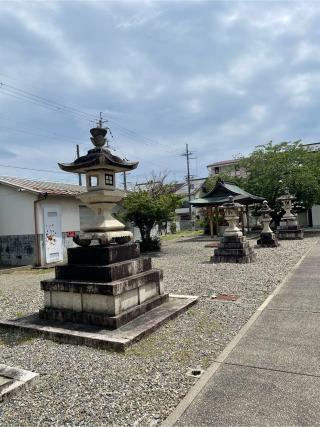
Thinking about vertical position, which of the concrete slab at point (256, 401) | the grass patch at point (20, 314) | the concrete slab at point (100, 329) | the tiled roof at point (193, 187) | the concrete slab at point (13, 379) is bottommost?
the concrete slab at point (256, 401)

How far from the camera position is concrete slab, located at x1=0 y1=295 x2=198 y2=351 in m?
4.44

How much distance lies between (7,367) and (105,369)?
115cm

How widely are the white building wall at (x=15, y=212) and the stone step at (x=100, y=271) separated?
28.8 feet

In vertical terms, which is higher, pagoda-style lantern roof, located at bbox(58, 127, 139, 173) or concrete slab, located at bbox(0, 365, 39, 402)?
pagoda-style lantern roof, located at bbox(58, 127, 139, 173)

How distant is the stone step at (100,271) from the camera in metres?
5.10

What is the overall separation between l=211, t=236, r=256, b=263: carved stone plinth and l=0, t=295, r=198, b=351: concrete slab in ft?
20.3

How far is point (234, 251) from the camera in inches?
466

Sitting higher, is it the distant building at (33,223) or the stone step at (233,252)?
the distant building at (33,223)

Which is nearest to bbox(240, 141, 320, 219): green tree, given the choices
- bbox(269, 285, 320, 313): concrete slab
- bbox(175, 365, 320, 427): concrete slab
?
bbox(269, 285, 320, 313): concrete slab

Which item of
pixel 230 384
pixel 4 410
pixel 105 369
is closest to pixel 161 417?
pixel 230 384

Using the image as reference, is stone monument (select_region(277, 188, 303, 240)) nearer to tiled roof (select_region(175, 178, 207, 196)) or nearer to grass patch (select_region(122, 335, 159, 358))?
grass patch (select_region(122, 335, 159, 358))

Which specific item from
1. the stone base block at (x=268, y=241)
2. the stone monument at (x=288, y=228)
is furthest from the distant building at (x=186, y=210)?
the stone base block at (x=268, y=241)

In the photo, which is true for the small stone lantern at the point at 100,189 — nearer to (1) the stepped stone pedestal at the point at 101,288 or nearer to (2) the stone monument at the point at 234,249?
(1) the stepped stone pedestal at the point at 101,288

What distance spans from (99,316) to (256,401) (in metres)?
2.65
